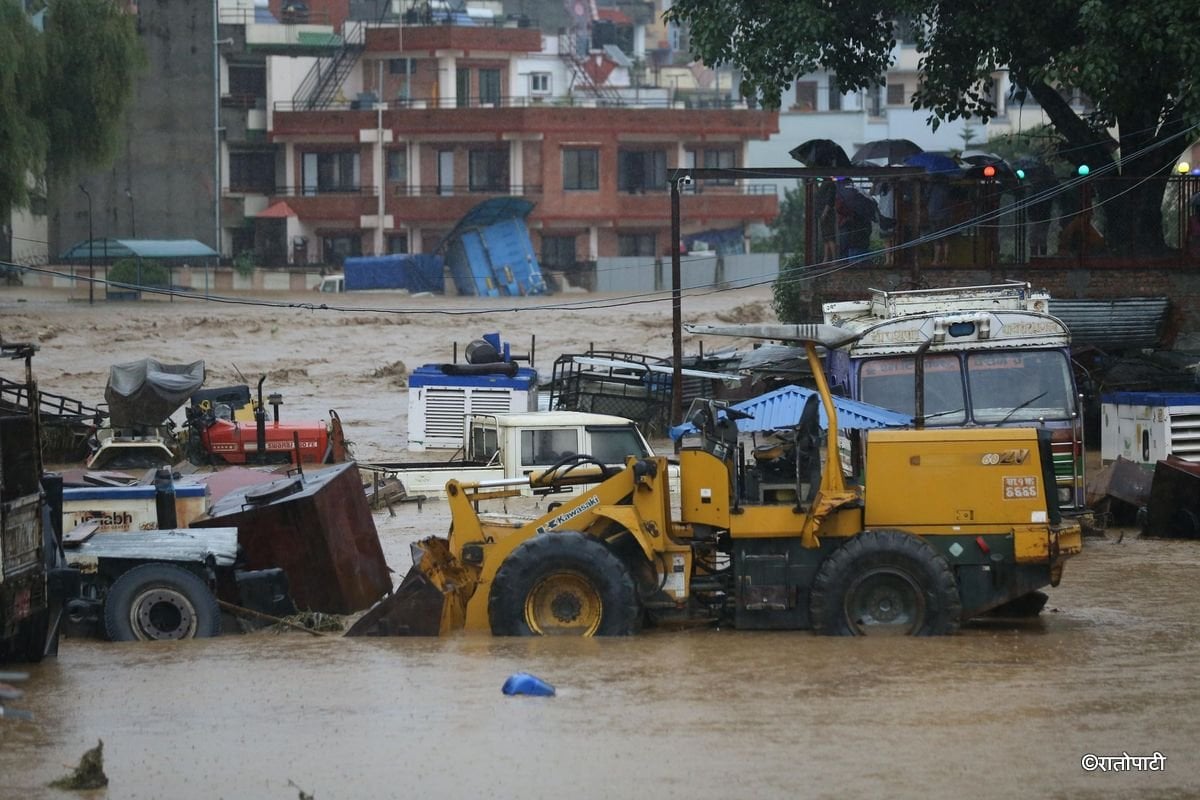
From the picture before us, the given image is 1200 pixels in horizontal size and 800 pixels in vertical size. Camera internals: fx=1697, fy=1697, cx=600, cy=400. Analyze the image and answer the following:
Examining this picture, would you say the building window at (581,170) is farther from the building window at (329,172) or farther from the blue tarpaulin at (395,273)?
the building window at (329,172)

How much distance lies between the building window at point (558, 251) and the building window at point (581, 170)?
237cm

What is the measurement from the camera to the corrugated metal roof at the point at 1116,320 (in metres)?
26.9

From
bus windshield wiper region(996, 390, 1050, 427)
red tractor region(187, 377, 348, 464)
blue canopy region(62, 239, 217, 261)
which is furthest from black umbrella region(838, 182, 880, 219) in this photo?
blue canopy region(62, 239, 217, 261)

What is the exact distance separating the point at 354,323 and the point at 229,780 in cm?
4357

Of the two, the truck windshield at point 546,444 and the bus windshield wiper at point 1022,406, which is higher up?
the bus windshield wiper at point 1022,406

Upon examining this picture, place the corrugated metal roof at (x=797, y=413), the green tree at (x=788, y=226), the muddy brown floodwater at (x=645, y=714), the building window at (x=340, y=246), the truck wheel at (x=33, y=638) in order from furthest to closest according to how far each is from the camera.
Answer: the green tree at (x=788, y=226)
the building window at (x=340, y=246)
the corrugated metal roof at (x=797, y=413)
the truck wheel at (x=33, y=638)
the muddy brown floodwater at (x=645, y=714)

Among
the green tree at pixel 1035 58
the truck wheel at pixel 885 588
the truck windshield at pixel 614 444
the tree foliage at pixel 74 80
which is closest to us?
the truck wheel at pixel 885 588

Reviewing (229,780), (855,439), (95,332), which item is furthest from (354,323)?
(229,780)

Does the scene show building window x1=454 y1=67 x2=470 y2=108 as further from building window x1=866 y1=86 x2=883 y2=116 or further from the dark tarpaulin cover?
the dark tarpaulin cover

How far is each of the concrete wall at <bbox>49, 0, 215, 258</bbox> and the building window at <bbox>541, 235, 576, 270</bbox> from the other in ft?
44.8

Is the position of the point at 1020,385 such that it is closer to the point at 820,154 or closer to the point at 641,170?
the point at 820,154

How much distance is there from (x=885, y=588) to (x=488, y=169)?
58.0 metres

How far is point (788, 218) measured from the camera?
252 feet

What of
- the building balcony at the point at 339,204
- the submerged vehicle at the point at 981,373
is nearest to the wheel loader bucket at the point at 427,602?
the submerged vehicle at the point at 981,373
